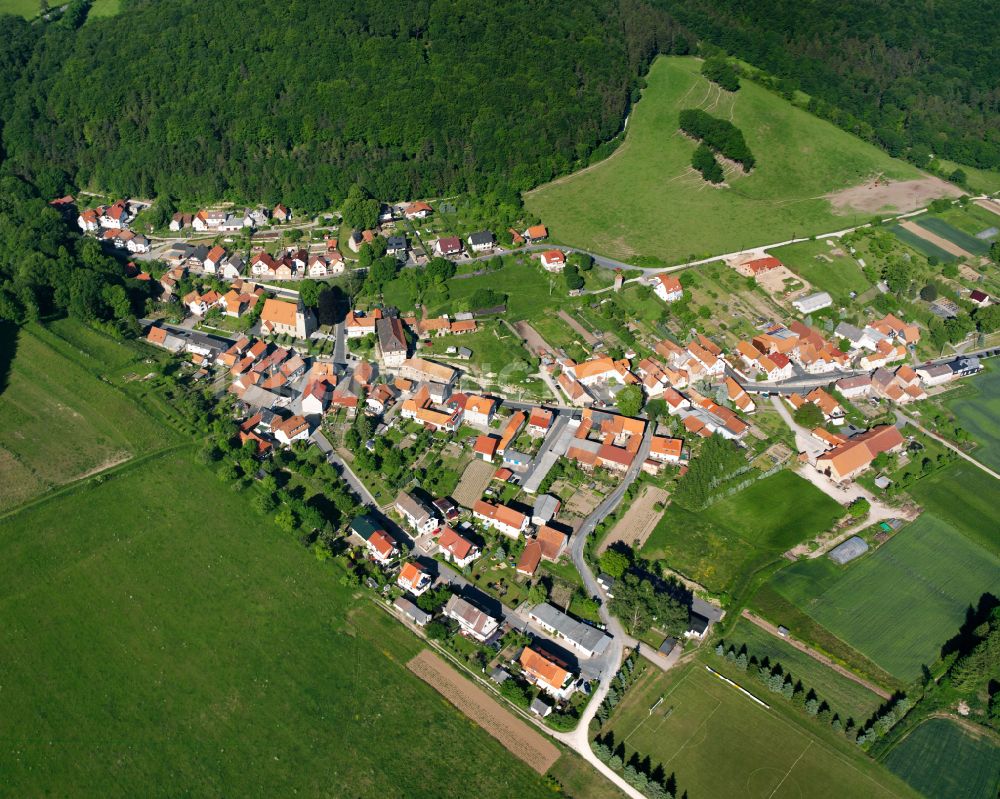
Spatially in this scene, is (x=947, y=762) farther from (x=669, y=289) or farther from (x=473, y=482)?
(x=669, y=289)

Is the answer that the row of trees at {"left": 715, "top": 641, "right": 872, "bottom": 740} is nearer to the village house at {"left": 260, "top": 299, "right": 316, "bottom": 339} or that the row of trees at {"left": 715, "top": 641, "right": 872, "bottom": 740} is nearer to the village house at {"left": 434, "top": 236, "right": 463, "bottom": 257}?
the village house at {"left": 260, "top": 299, "right": 316, "bottom": 339}

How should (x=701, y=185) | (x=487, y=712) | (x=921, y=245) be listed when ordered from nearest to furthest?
(x=487, y=712) → (x=921, y=245) → (x=701, y=185)

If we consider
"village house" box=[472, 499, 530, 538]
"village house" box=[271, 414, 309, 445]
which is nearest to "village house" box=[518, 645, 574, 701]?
"village house" box=[472, 499, 530, 538]

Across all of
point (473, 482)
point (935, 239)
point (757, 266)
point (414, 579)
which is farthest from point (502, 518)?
point (935, 239)

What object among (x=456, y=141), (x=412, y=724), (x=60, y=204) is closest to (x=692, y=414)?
(x=412, y=724)

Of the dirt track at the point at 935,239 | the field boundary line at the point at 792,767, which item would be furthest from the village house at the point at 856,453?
the dirt track at the point at 935,239

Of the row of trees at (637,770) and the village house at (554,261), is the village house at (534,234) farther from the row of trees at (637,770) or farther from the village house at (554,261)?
the row of trees at (637,770)
